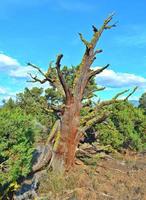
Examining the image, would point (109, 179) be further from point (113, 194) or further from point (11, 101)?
point (11, 101)

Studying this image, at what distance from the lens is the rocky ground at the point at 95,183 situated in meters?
15.9

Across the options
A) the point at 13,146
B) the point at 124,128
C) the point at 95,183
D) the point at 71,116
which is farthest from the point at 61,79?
the point at 124,128

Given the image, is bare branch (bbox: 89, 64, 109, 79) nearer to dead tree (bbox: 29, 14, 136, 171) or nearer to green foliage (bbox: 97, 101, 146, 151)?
dead tree (bbox: 29, 14, 136, 171)

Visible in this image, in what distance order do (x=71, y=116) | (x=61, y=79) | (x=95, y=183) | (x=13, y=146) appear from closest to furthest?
1. (x=13, y=146)
2. (x=95, y=183)
3. (x=61, y=79)
4. (x=71, y=116)

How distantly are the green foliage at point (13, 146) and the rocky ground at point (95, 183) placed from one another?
1.78m

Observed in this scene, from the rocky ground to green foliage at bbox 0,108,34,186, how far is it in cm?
178

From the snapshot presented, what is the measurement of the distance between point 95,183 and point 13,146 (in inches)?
249

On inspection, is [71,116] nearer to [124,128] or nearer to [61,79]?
[61,79]

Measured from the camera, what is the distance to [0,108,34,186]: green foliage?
12.6m

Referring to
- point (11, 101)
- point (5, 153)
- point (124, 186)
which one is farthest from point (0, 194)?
point (11, 101)

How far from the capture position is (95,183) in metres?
18.2

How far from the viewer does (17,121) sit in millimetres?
12984

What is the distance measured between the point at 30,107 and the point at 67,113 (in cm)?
888

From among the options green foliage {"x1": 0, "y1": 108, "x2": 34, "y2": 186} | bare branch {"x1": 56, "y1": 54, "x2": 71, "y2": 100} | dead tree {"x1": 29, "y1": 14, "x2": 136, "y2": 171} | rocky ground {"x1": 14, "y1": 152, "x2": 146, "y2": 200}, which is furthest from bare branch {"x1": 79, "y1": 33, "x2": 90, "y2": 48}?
green foliage {"x1": 0, "y1": 108, "x2": 34, "y2": 186}
